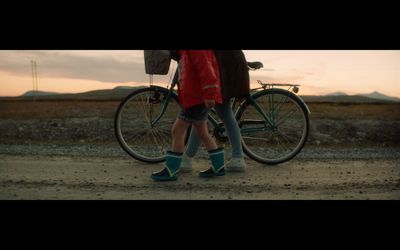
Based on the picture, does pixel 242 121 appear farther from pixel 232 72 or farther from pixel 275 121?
pixel 232 72

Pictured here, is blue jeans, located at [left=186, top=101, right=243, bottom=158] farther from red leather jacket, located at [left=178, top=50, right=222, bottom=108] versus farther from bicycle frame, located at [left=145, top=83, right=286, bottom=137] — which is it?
red leather jacket, located at [left=178, top=50, right=222, bottom=108]

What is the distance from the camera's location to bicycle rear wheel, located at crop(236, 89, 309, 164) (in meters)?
4.31

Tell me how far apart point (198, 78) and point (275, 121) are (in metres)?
1.29

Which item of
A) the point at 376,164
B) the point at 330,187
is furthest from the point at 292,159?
the point at 330,187

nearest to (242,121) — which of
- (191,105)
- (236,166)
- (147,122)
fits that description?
(236,166)

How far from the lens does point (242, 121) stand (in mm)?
4367

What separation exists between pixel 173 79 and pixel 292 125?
130cm

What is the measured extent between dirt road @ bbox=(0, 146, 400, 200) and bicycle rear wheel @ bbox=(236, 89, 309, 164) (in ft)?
0.50

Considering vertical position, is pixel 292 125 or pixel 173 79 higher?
pixel 173 79

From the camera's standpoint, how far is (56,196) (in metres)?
3.07

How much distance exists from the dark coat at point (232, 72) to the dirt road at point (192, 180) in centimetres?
75

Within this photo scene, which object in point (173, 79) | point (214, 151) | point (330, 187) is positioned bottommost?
point (330, 187)

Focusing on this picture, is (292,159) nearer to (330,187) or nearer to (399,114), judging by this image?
(330,187)

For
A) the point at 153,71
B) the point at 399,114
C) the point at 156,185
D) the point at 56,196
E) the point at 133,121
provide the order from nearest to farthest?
the point at 56,196, the point at 156,185, the point at 153,71, the point at 133,121, the point at 399,114
